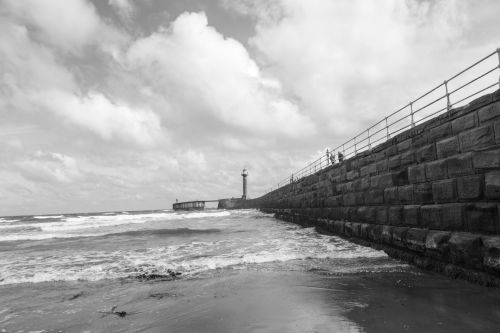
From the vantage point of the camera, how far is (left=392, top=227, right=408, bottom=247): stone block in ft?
26.6

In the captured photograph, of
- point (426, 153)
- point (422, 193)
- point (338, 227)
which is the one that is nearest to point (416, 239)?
point (422, 193)

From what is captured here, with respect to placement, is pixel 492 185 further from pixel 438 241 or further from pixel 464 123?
pixel 438 241

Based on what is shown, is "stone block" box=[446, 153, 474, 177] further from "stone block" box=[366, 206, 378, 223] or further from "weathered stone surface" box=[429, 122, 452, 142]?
"stone block" box=[366, 206, 378, 223]

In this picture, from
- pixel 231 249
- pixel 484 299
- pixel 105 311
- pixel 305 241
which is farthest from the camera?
pixel 305 241

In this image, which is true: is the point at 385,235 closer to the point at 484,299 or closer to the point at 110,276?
the point at 484,299

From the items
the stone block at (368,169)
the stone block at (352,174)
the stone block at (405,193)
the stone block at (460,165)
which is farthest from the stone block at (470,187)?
the stone block at (352,174)

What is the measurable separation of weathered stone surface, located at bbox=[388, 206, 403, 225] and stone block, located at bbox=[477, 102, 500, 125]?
3.28 metres

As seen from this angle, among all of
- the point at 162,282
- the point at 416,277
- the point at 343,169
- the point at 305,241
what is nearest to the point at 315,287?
the point at 416,277

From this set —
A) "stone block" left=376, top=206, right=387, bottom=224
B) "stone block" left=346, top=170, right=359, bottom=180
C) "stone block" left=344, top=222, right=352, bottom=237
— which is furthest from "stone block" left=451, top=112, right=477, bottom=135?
"stone block" left=344, top=222, right=352, bottom=237

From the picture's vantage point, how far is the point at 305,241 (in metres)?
12.7

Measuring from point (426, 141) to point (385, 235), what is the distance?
286 centimetres

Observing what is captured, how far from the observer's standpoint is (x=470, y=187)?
5.91m

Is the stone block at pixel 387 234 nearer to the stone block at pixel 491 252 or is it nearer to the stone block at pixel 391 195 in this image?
the stone block at pixel 391 195

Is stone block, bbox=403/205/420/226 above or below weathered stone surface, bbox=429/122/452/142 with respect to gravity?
below
